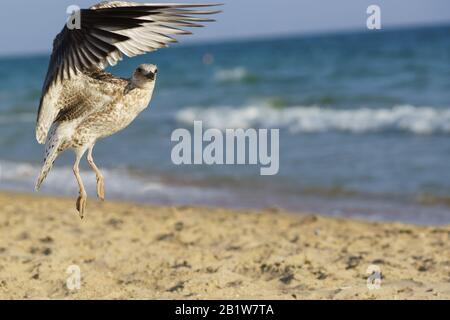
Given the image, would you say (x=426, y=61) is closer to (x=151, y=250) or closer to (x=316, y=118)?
(x=316, y=118)

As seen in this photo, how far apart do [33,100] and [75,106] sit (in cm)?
2366

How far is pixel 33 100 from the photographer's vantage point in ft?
84.6

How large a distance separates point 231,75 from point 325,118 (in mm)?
13797

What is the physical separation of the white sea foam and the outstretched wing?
2439 cm

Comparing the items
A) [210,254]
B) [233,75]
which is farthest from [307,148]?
[233,75]

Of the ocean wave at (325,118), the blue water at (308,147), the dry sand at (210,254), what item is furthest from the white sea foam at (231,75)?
the dry sand at (210,254)

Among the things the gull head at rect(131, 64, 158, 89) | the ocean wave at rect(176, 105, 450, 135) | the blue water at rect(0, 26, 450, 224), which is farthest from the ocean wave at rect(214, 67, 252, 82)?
the gull head at rect(131, 64, 158, 89)

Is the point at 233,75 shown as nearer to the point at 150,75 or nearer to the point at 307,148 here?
the point at 307,148

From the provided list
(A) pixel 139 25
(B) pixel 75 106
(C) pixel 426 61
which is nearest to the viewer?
(A) pixel 139 25

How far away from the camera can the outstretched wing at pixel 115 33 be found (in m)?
2.67

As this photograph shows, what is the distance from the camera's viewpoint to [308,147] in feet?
41.0

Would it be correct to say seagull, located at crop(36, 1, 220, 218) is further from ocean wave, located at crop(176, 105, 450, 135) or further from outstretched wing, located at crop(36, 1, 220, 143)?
ocean wave, located at crop(176, 105, 450, 135)
